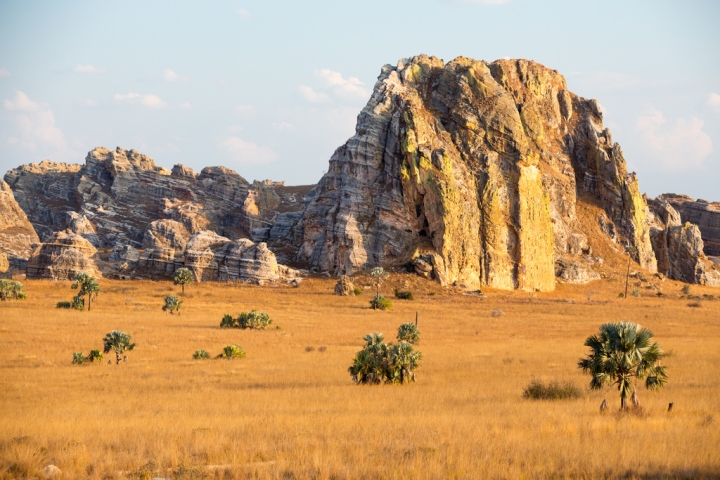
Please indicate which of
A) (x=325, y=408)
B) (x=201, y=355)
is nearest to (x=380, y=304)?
(x=201, y=355)

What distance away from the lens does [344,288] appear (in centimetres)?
7400

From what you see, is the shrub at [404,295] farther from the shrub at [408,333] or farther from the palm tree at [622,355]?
the palm tree at [622,355]

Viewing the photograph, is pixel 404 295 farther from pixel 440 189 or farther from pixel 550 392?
pixel 550 392

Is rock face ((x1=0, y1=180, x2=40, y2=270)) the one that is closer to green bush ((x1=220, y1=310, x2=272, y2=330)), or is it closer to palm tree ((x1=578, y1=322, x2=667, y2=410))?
green bush ((x1=220, y1=310, x2=272, y2=330))

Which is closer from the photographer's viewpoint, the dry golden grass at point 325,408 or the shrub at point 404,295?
the dry golden grass at point 325,408

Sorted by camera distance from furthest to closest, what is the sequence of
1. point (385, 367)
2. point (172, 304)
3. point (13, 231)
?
point (13, 231), point (172, 304), point (385, 367)

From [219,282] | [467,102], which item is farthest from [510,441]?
[467,102]

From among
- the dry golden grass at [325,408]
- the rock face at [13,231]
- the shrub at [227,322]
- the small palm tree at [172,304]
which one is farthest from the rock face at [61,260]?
the shrub at [227,322]

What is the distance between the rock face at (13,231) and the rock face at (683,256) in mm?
101170

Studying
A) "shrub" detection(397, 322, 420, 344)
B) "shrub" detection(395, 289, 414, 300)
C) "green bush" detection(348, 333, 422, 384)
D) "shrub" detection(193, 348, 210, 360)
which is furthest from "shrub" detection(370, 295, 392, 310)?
"green bush" detection(348, 333, 422, 384)

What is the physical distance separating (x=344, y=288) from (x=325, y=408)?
52.9 m

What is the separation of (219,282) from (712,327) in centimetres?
5283

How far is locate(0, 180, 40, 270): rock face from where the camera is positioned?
10953cm

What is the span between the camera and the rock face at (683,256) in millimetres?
113125
